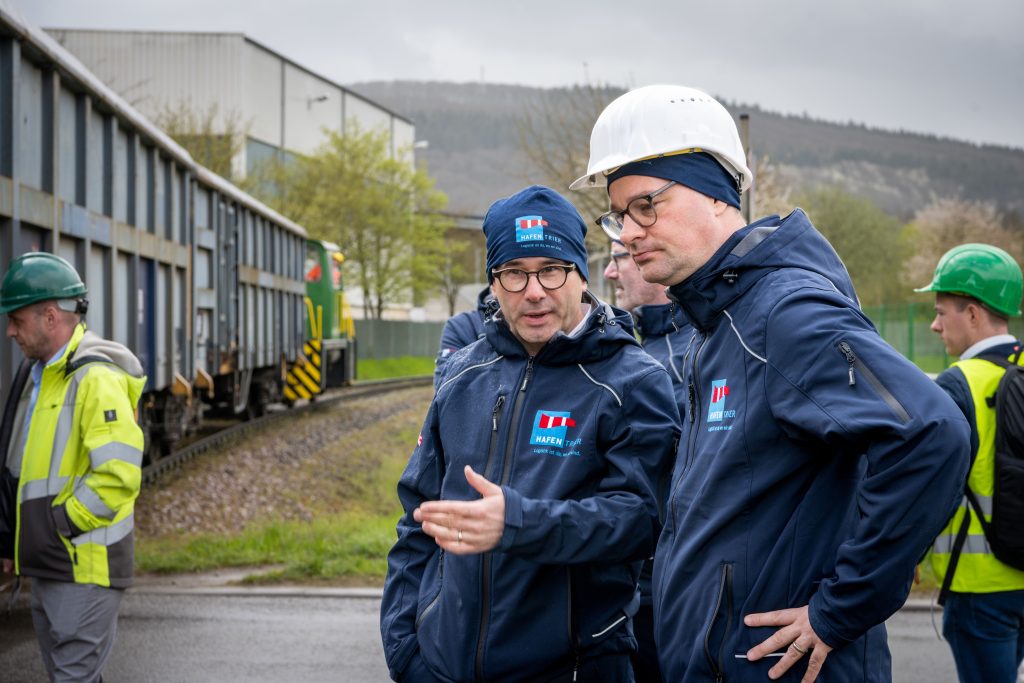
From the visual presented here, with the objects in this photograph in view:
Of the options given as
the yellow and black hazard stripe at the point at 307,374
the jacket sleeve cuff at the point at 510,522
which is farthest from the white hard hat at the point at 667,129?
the yellow and black hazard stripe at the point at 307,374

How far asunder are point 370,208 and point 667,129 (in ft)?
144

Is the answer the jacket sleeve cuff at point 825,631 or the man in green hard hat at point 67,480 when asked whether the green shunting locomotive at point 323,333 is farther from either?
the jacket sleeve cuff at point 825,631

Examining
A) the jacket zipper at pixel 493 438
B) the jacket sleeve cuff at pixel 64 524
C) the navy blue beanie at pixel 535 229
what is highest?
the navy blue beanie at pixel 535 229

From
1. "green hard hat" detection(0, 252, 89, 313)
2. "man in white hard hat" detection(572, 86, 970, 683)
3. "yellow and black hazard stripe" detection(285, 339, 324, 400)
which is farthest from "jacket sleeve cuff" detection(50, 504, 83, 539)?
"yellow and black hazard stripe" detection(285, 339, 324, 400)

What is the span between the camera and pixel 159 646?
6.55 m

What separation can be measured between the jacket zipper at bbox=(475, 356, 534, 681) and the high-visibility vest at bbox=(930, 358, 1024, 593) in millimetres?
1716

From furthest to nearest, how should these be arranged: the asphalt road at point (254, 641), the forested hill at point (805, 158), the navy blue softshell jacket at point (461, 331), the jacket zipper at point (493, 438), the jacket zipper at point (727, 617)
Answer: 1. the forested hill at point (805, 158)
2. the asphalt road at point (254, 641)
3. the navy blue softshell jacket at point (461, 331)
4. the jacket zipper at point (493, 438)
5. the jacket zipper at point (727, 617)

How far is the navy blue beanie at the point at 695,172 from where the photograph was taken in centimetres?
263

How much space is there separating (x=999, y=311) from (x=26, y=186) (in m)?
6.22

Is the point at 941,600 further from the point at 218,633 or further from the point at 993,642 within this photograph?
the point at 218,633

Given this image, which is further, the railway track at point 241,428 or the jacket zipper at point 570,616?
the railway track at point 241,428

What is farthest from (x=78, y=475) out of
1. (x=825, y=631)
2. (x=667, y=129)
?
(x=825, y=631)

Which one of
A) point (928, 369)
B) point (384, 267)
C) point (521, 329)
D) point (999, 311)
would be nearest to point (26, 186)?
point (521, 329)

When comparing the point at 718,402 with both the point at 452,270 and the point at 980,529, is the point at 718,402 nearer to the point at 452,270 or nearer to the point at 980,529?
the point at 980,529
